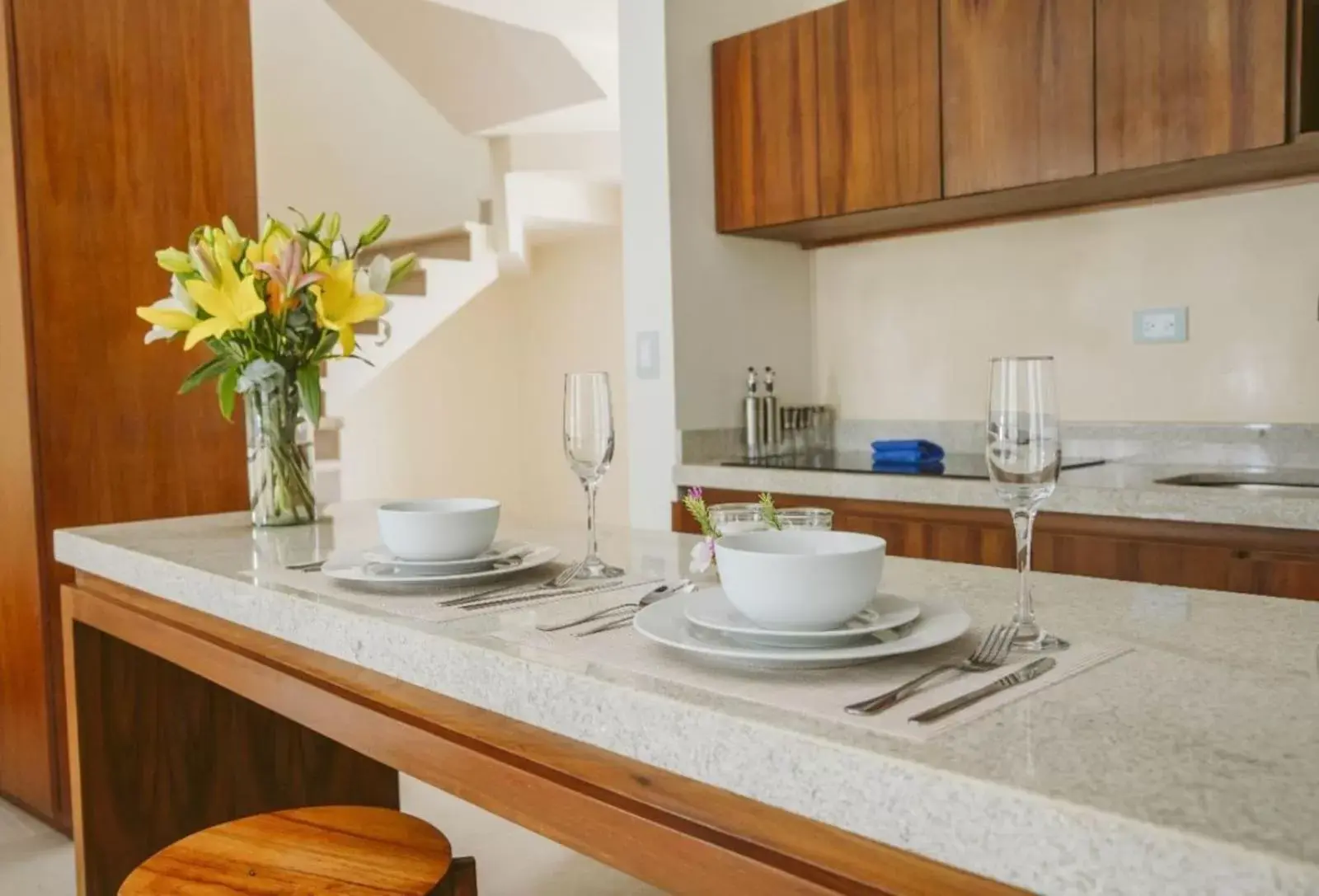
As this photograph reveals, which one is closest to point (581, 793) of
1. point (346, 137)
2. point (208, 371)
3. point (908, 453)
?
A: point (208, 371)

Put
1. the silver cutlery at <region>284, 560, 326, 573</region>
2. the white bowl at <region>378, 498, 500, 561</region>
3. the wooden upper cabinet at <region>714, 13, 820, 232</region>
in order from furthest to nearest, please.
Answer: the wooden upper cabinet at <region>714, 13, 820, 232</region>, the silver cutlery at <region>284, 560, 326, 573</region>, the white bowl at <region>378, 498, 500, 561</region>

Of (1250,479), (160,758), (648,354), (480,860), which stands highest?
(648,354)

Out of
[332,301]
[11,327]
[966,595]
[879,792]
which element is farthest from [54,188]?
[879,792]

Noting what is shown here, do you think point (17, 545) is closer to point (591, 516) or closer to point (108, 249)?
point (108, 249)

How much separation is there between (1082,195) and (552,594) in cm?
220

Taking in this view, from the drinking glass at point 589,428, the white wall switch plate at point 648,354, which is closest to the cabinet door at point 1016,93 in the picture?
the white wall switch plate at point 648,354

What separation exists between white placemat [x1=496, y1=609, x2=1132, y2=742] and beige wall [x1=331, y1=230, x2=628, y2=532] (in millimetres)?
5049

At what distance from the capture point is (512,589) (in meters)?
1.19

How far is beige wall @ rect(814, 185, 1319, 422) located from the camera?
2598 millimetres

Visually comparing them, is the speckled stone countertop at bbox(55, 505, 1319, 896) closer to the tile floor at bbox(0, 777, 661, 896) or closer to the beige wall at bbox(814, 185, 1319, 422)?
the tile floor at bbox(0, 777, 661, 896)

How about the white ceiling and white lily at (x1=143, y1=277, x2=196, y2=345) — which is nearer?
white lily at (x1=143, y1=277, x2=196, y2=345)

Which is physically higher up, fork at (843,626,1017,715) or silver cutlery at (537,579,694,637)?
fork at (843,626,1017,715)

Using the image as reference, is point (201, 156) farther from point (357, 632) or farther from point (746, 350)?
point (357, 632)

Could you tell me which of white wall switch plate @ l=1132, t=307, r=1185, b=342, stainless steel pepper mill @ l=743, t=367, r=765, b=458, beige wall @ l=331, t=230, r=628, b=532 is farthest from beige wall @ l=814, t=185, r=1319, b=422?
beige wall @ l=331, t=230, r=628, b=532
